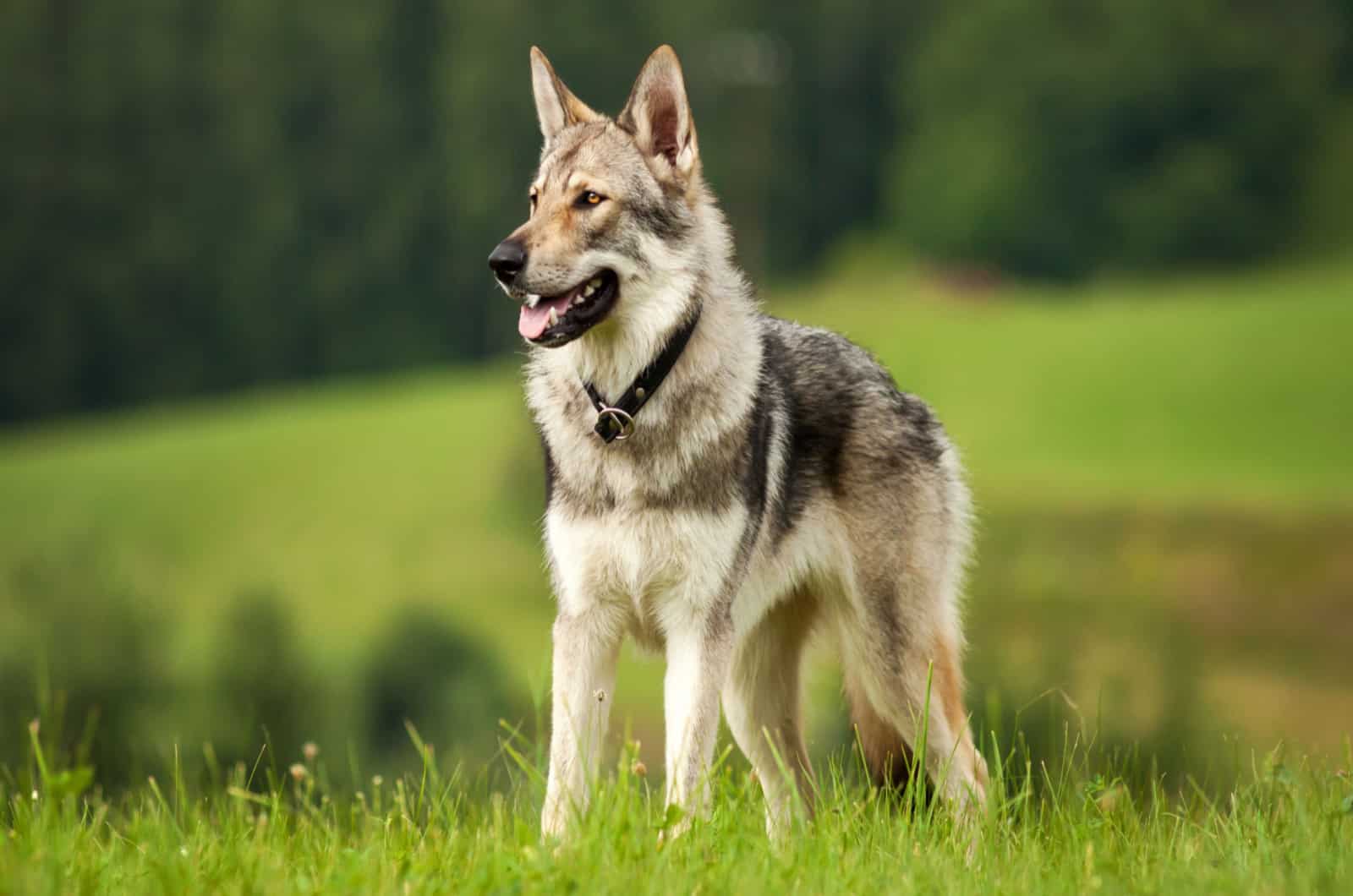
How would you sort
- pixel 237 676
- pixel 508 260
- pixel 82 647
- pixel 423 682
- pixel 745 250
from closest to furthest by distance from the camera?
pixel 508 260
pixel 237 676
pixel 82 647
pixel 423 682
pixel 745 250

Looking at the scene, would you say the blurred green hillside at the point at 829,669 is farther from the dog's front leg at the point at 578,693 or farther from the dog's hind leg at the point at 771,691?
the dog's front leg at the point at 578,693

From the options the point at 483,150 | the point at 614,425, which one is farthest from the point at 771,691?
the point at 483,150

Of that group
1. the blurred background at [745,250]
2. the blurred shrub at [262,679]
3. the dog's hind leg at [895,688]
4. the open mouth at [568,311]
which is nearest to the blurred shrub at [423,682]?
the blurred shrub at [262,679]

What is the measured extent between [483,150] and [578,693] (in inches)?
2129

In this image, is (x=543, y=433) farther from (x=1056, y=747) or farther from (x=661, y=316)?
(x=1056, y=747)

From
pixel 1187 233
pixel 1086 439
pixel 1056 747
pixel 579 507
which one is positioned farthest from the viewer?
pixel 1187 233

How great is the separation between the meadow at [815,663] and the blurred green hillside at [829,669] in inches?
5.0

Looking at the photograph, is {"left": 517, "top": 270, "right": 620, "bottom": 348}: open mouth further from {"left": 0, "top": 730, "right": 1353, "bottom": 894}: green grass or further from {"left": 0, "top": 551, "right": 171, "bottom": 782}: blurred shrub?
{"left": 0, "top": 551, "right": 171, "bottom": 782}: blurred shrub

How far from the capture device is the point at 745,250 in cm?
3506

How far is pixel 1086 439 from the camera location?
42125 mm

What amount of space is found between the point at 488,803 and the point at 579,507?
3.33 ft

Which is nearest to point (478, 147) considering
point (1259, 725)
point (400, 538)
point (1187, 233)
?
point (400, 538)

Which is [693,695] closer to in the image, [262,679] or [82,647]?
[262,679]

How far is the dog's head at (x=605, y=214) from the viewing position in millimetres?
4312
